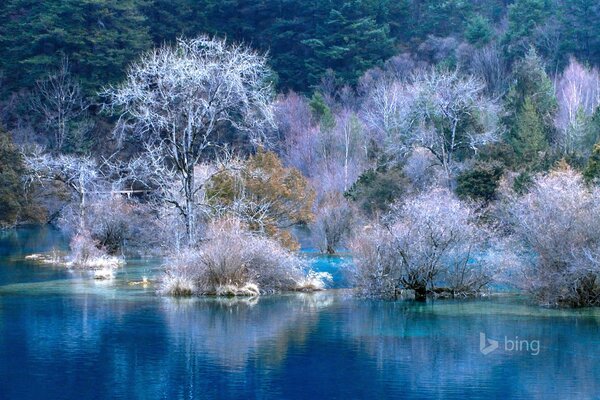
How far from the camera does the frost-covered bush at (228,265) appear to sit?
1147 inches

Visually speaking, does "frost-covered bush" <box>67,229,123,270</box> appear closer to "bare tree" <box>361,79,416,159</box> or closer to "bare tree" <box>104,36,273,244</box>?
"bare tree" <box>104,36,273,244</box>

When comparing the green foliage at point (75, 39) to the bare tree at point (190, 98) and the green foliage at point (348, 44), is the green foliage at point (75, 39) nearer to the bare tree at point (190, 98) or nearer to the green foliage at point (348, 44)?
the green foliage at point (348, 44)

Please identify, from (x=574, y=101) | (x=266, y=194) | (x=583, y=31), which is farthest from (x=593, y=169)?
(x=583, y=31)

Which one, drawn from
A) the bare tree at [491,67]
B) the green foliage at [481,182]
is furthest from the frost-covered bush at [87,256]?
the bare tree at [491,67]

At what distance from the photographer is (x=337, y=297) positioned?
30266mm

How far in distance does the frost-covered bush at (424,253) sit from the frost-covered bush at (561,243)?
63.2 inches

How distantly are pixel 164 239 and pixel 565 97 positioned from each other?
2933 centimetres

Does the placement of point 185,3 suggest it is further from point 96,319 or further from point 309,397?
point 309,397

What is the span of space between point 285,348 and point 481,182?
2309 centimetres

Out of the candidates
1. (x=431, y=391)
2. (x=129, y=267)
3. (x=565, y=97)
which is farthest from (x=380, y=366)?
(x=565, y=97)

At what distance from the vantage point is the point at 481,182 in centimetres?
4322

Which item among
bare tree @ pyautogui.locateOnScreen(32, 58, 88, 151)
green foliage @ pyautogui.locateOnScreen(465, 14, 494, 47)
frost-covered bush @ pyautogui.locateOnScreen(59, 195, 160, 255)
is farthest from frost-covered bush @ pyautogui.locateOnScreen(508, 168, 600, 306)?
green foliage @ pyautogui.locateOnScreen(465, 14, 494, 47)

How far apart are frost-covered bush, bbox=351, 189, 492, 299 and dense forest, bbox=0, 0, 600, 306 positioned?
6cm

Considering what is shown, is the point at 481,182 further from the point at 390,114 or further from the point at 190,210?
the point at 390,114
